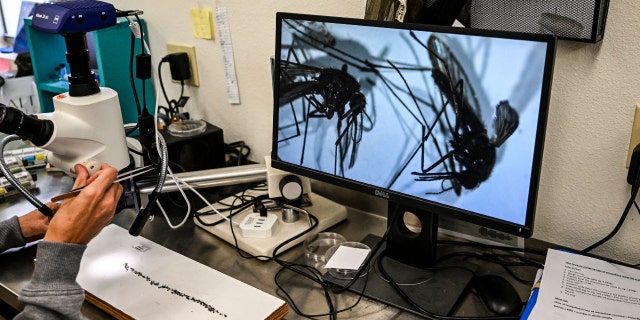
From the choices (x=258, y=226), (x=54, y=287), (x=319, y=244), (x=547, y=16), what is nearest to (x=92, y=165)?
(x=54, y=287)

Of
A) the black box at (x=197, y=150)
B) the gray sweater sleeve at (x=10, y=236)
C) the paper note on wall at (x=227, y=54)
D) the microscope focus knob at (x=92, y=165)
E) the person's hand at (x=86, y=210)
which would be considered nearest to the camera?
the person's hand at (x=86, y=210)

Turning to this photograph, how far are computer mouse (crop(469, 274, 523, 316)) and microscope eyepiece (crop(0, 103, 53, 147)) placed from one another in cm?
77

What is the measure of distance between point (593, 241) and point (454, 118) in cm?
40

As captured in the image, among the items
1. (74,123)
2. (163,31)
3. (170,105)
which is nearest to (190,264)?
(74,123)

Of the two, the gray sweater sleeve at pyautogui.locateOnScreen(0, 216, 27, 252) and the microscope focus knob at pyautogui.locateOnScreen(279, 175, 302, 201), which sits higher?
the microscope focus knob at pyautogui.locateOnScreen(279, 175, 302, 201)

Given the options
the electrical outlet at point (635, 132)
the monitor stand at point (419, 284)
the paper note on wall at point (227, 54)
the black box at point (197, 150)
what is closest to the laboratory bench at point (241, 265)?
the monitor stand at point (419, 284)

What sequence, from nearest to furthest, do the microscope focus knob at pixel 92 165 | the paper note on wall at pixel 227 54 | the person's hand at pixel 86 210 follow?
the person's hand at pixel 86 210 < the microscope focus knob at pixel 92 165 < the paper note on wall at pixel 227 54

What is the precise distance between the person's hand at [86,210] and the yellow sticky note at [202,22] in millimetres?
647

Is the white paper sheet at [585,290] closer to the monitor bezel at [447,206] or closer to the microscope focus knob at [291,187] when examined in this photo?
the monitor bezel at [447,206]

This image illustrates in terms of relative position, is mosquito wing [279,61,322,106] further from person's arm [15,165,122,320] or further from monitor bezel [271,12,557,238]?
person's arm [15,165,122,320]

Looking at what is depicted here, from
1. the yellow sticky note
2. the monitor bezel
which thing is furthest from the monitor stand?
the yellow sticky note

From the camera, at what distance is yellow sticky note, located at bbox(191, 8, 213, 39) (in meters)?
1.50

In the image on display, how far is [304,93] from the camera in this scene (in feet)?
3.47

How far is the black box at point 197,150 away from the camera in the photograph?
1354mm
